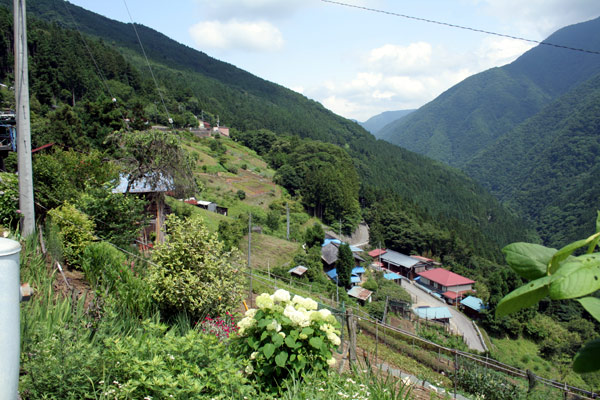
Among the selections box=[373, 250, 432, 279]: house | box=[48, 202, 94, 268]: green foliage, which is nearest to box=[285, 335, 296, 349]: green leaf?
box=[48, 202, 94, 268]: green foliage

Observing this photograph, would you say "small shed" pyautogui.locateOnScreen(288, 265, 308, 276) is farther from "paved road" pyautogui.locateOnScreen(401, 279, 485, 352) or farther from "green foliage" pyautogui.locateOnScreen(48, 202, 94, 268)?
"green foliage" pyautogui.locateOnScreen(48, 202, 94, 268)

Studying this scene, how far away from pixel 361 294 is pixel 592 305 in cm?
3095

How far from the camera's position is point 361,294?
3023 cm

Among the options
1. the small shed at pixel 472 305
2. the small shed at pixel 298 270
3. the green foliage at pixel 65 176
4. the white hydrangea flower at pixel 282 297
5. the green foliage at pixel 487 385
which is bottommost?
the small shed at pixel 472 305

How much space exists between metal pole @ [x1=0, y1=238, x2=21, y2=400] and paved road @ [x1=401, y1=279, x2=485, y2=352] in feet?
88.4

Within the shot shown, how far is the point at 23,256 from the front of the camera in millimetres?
4754

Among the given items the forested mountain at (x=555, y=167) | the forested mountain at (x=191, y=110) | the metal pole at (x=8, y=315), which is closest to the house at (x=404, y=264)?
the forested mountain at (x=191, y=110)

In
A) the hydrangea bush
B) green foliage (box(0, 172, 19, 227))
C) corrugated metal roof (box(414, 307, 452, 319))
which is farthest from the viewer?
corrugated metal roof (box(414, 307, 452, 319))

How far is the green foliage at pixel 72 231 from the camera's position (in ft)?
21.0

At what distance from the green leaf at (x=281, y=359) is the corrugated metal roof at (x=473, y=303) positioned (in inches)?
1468

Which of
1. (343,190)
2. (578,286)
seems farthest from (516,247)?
(343,190)

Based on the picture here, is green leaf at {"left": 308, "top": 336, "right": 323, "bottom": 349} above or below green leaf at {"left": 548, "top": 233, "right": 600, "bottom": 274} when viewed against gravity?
below

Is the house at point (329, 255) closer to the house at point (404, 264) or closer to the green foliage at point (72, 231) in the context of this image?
the house at point (404, 264)

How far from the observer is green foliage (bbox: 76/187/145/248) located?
746 cm
